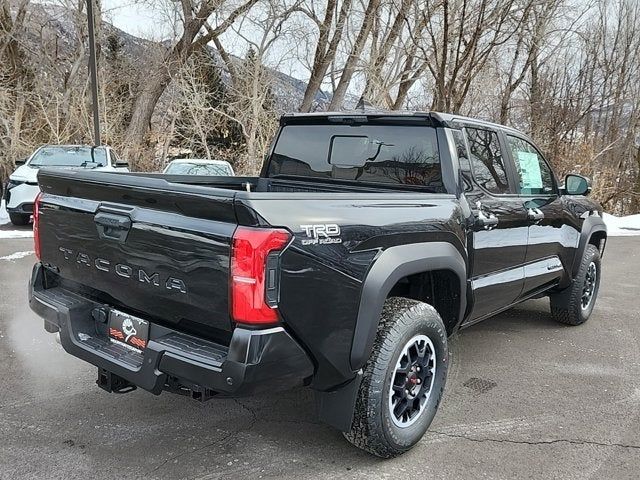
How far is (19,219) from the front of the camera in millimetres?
11109

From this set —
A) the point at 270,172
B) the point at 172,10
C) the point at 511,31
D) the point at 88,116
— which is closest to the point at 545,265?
the point at 270,172

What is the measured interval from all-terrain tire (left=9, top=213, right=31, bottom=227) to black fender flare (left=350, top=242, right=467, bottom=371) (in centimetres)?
1009

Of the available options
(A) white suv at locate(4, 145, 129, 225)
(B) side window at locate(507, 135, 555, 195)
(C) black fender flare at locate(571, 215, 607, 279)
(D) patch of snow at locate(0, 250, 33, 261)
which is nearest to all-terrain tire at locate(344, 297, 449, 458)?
(B) side window at locate(507, 135, 555, 195)

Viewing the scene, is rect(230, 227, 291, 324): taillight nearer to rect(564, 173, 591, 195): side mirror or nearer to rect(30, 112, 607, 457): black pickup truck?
rect(30, 112, 607, 457): black pickup truck

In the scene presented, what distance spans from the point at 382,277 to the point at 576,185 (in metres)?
2.92

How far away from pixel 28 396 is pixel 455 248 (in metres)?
2.86

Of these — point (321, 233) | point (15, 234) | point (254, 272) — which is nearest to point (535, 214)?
point (321, 233)

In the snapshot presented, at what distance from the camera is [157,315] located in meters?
2.66

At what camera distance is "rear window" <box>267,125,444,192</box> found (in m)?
3.63

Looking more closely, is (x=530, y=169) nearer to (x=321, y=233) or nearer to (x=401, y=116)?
(x=401, y=116)

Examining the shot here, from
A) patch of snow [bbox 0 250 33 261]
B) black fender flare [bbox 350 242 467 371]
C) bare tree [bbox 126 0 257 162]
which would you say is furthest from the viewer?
bare tree [bbox 126 0 257 162]

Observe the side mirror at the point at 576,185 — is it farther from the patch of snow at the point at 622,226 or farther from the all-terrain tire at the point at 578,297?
the patch of snow at the point at 622,226

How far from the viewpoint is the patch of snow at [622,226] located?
523 inches

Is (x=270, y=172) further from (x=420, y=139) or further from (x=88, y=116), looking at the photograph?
(x=88, y=116)
